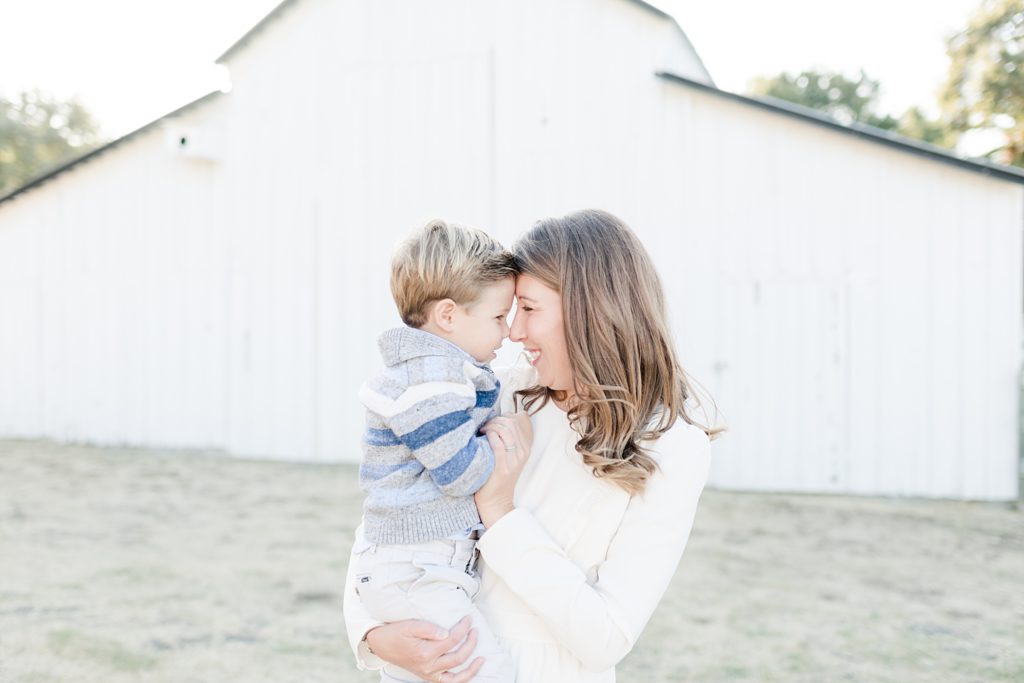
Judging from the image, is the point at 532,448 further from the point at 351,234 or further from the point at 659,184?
the point at 351,234

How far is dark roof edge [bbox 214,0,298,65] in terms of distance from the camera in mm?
10242

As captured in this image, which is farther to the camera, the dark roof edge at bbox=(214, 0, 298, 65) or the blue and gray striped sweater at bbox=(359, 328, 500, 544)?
the dark roof edge at bbox=(214, 0, 298, 65)

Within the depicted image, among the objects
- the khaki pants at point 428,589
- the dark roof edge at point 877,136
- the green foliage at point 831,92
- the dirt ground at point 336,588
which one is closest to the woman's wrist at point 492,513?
the khaki pants at point 428,589

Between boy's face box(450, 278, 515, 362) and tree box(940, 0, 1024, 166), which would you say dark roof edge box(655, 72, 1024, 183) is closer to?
boy's face box(450, 278, 515, 362)

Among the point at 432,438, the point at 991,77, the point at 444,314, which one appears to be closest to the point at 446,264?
Answer: the point at 444,314

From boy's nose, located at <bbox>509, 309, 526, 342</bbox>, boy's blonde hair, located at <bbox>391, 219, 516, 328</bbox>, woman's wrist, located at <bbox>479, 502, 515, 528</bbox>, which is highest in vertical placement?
boy's blonde hair, located at <bbox>391, 219, 516, 328</bbox>

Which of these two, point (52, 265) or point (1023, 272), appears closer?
point (1023, 272)

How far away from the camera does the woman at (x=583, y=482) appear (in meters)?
1.55

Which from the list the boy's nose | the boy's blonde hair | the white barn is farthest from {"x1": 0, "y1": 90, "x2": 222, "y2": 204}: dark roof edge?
the boy's nose

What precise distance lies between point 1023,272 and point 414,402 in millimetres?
8081

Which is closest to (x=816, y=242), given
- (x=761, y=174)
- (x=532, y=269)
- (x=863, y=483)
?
(x=761, y=174)

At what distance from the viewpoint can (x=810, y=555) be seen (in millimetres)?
6199

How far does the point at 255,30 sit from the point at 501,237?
12.7ft

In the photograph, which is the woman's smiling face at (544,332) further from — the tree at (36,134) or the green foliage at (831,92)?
the green foliage at (831,92)
